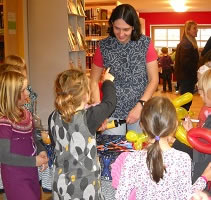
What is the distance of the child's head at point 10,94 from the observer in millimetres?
1986

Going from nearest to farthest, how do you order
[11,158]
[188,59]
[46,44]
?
[11,158]
[46,44]
[188,59]

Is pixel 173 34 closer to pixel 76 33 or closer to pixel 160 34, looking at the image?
pixel 160 34

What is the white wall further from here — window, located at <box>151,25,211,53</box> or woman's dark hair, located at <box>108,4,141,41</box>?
window, located at <box>151,25,211,53</box>

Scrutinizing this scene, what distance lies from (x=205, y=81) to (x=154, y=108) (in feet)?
1.75

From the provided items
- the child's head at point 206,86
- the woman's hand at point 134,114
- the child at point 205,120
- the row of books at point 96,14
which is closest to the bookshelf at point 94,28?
the row of books at point 96,14

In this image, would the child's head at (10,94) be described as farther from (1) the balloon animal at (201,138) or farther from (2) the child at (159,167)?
(1) the balloon animal at (201,138)

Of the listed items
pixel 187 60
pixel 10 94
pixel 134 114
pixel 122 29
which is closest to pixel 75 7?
pixel 187 60

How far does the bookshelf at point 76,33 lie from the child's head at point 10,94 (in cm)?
320

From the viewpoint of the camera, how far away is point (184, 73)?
18.2ft

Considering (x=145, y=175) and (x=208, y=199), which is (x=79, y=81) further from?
(x=208, y=199)

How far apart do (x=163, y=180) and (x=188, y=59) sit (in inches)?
165

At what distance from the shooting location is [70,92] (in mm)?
1812

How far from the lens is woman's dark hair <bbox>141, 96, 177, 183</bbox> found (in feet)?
4.81

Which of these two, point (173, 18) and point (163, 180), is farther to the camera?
point (173, 18)
